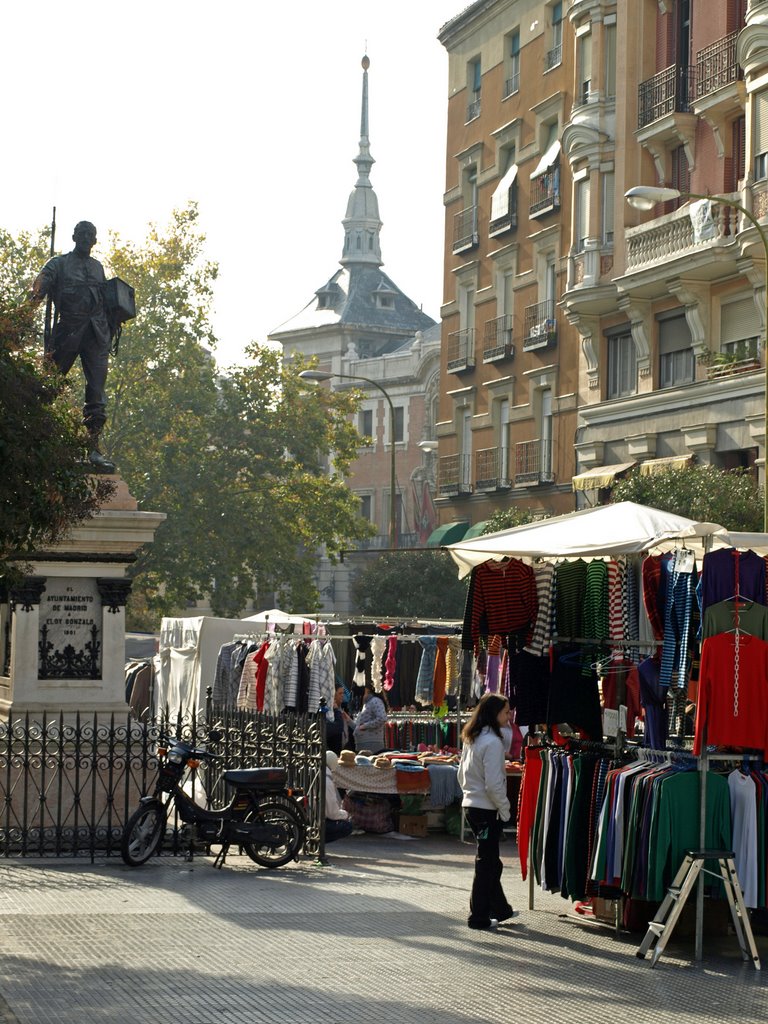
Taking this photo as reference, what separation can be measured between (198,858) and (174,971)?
5490 mm

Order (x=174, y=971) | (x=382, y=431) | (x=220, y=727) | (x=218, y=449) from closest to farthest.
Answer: (x=174, y=971), (x=220, y=727), (x=218, y=449), (x=382, y=431)

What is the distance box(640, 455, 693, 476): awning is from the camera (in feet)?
120

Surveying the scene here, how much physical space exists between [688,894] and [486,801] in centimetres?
179

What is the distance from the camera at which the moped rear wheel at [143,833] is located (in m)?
14.6

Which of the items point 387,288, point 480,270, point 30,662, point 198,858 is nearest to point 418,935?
point 198,858

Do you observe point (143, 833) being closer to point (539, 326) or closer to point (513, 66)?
point (539, 326)

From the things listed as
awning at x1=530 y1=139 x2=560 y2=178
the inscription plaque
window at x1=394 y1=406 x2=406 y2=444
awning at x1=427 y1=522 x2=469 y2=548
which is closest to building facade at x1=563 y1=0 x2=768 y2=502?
awning at x1=530 y1=139 x2=560 y2=178

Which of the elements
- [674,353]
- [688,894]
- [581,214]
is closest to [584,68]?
[581,214]

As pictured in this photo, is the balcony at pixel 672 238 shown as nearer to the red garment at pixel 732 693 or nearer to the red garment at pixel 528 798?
the red garment at pixel 528 798

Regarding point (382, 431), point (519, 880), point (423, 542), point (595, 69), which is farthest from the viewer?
point (382, 431)

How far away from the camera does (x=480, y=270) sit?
166 ft

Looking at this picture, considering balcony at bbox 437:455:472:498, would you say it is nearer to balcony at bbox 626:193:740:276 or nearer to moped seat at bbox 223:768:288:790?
balcony at bbox 626:193:740:276

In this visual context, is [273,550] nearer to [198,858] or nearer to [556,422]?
[556,422]

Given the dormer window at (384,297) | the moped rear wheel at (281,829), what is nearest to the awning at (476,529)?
the moped rear wheel at (281,829)
